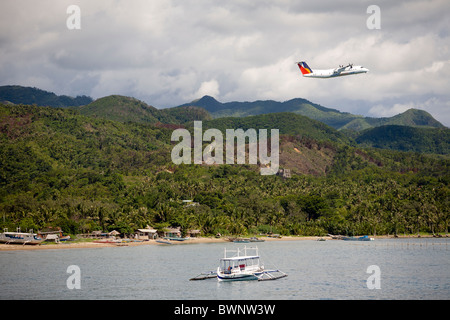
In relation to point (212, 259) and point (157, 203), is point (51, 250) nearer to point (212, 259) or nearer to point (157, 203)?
point (212, 259)

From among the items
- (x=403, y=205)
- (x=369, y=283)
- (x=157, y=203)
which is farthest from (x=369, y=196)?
(x=369, y=283)

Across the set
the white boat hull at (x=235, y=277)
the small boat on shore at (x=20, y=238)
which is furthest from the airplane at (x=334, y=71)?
the small boat on shore at (x=20, y=238)

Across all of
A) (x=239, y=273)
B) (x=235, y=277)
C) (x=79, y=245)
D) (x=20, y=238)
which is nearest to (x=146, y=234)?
(x=79, y=245)

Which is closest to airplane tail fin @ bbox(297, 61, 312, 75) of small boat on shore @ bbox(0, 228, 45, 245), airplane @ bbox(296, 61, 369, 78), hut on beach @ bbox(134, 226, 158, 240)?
airplane @ bbox(296, 61, 369, 78)

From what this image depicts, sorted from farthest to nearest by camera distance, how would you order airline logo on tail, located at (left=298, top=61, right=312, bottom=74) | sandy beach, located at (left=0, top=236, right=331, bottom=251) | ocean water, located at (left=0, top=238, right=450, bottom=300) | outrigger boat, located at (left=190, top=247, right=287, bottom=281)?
sandy beach, located at (left=0, top=236, right=331, bottom=251), airline logo on tail, located at (left=298, top=61, right=312, bottom=74), outrigger boat, located at (left=190, top=247, right=287, bottom=281), ocean water, located at (left=0, top=238, right=450, bottom=300)

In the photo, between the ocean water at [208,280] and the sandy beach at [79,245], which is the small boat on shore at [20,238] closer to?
the sandy beach at [79,245]

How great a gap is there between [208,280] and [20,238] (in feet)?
210

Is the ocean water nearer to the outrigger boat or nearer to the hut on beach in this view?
the outrigger boat

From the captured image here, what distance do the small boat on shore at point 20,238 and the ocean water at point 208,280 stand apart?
6.69 m

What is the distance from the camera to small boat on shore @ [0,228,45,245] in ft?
381

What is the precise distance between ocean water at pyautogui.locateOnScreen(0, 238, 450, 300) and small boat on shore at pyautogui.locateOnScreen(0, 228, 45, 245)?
669 cm

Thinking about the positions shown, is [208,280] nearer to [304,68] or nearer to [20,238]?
[304,68]

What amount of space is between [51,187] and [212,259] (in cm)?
11151

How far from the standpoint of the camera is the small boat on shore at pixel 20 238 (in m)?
116
